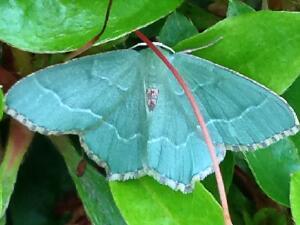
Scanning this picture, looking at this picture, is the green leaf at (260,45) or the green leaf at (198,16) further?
the green leaf at (198,16)

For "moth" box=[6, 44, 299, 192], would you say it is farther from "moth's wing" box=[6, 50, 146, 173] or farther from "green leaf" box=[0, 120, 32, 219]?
"green leaf" box=[0, 120, 32, 219]

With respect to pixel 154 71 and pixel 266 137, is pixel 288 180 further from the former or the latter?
pixel 154 71

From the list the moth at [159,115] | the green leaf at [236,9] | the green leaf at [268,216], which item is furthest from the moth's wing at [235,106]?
the green leaf at [268,216]

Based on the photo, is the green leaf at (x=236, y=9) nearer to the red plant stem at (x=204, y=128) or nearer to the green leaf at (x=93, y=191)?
the red plant stem at (x=204, y=128)

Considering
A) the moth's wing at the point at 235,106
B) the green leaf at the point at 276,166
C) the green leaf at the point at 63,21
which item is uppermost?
the green leaf at the point at 63,21

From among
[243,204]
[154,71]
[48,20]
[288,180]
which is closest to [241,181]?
[243,204]

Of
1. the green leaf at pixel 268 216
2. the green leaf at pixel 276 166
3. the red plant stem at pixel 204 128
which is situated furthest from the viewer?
the green leaf at pixel 268 216

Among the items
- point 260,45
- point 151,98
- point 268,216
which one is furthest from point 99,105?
point 268,216
